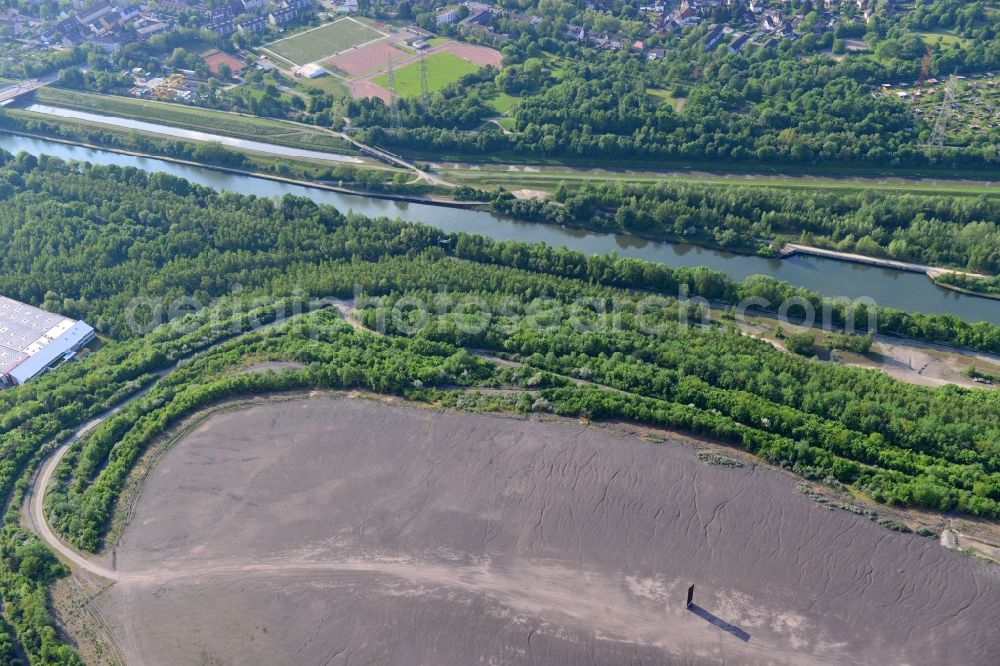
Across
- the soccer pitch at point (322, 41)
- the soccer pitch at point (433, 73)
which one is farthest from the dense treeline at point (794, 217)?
the soccer pitch at point (322, 41)

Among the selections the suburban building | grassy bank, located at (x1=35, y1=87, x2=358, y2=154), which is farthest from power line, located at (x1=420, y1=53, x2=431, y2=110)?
grassy bank, located at (x1=35, y1=87, x2=358, y2=154)

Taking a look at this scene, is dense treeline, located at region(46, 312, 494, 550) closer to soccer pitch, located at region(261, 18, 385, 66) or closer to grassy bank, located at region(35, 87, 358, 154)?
grassy bank, located at region(35, 87, 358, 154)

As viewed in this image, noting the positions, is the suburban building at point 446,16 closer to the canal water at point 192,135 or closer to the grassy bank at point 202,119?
the grassy bank at point 202,119

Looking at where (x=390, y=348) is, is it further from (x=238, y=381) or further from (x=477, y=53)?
(x=477, y=53)

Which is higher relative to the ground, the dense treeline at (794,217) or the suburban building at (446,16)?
the suburban building at (446,16)

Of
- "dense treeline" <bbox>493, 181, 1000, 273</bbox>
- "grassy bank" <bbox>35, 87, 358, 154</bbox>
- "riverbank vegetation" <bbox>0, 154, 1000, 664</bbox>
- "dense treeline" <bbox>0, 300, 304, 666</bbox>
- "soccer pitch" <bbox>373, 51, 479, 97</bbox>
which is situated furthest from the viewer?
"soccer pitch" <bbox>373, 51, 479, 97</bbox>

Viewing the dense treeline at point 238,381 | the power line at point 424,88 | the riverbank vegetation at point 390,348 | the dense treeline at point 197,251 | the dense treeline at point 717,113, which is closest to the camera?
the riverbank vegetation at point 390,348
